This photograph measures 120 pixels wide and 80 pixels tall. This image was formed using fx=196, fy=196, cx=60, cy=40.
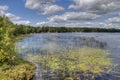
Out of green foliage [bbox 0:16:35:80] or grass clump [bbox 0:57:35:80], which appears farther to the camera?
green foliage [bbox 0:16:35:80]

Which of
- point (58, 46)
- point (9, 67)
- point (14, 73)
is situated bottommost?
point (58, 46)

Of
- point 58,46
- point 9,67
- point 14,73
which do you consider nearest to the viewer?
point 14,73

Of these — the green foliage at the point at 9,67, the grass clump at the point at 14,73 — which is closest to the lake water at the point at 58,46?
the grass clump at the point at 14,73

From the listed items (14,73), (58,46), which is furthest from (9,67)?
(58,46)

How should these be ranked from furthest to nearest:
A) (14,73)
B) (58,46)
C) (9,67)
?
(58,46) → (9,67) → (14,73)

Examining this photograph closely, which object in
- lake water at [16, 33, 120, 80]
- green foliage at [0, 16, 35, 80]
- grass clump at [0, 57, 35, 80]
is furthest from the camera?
lake water at [16, 33, 120, 80]

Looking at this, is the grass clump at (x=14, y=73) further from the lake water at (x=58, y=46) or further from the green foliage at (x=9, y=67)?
the lake water at (x=58, y=46)

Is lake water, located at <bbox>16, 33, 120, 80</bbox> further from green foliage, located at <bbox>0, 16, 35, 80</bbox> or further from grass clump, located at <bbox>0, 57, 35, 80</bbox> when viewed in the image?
green foliage, located at <bbox>0, 16, 35, 80</bbox>

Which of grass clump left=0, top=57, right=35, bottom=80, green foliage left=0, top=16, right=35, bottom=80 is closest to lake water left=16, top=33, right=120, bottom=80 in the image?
grass clump left=0, top=57, right=35, bottom=80

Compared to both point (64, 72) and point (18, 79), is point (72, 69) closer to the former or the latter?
point (64, 72)

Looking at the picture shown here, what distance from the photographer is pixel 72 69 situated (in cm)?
3462

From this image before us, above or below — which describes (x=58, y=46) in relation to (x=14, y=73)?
below

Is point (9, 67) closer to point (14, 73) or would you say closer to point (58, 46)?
point (14, 73)

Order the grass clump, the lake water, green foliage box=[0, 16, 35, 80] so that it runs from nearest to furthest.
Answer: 1. the grass clump
2. green foliage box=[0, 16, 35, 80]
3. the lake water
